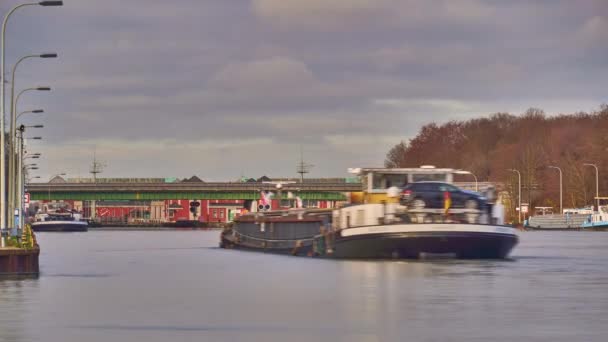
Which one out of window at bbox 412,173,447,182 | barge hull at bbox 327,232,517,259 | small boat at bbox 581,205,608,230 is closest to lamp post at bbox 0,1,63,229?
barge hull at bbox 327,232,517,259

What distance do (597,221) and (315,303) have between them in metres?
137

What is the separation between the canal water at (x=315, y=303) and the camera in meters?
31.2

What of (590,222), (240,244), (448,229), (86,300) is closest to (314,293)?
(86,300)

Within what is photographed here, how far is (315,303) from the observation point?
40688 mm

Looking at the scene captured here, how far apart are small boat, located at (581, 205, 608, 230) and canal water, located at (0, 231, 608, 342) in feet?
357

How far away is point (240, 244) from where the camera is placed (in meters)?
101

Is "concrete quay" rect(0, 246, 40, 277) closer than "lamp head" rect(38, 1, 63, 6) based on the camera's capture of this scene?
Yes

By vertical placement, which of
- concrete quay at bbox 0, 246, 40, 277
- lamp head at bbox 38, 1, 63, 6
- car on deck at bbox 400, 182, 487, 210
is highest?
lamp head at bbox 38, 1, 63, 6

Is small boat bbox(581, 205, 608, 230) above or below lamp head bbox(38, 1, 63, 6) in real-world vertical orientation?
below

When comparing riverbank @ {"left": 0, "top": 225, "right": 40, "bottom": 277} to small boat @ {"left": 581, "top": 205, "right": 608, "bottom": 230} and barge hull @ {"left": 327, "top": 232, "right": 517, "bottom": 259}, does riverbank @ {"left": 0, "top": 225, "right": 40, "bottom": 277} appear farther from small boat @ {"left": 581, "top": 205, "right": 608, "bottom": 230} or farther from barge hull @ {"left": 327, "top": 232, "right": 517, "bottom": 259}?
small boat @ {"left": 581, "top": 205, "right": 608, "bottom": 230}

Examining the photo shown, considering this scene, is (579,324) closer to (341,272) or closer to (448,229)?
(341,272)

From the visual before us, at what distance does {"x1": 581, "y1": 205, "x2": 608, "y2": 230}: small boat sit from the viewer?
172750 mm

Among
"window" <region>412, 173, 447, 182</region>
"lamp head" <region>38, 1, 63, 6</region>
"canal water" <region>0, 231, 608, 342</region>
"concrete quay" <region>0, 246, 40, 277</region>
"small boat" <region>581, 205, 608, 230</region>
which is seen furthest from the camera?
"small boat" <region>581, 205, 608, 230</region>

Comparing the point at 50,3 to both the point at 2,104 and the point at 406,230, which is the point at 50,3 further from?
the point at 406,230
